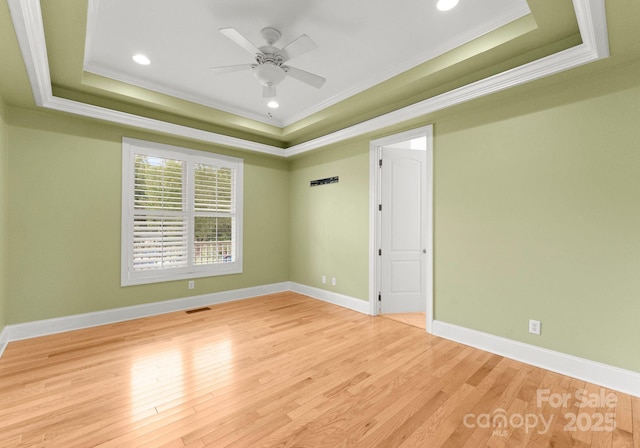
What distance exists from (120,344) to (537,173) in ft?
15.4

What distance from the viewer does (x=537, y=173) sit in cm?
269

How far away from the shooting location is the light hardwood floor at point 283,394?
5.81 feet

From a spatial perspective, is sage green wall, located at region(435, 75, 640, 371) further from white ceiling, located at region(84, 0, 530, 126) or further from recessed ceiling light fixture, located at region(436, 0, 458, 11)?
recessed ceiling light fixture, located at region(436, 0, 458, 11)

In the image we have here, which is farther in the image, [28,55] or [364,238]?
[364,238]

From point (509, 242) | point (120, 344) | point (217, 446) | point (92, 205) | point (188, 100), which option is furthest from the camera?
point (188, 100)

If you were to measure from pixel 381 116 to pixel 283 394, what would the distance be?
336cm

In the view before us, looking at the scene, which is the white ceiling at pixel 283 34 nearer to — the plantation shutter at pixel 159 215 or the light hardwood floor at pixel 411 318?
the plantation shutter at pixel 159 215

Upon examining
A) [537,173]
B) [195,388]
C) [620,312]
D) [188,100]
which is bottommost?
[195,388]

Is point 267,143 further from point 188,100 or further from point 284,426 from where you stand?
point 284,426

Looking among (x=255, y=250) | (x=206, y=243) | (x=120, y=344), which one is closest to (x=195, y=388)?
(x=120, y=344)

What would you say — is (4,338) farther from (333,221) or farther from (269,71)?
(333,221)

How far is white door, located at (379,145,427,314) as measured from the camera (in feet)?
13.9

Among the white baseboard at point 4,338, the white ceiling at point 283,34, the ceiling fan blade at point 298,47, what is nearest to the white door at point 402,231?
the white ceiling at point 283,34

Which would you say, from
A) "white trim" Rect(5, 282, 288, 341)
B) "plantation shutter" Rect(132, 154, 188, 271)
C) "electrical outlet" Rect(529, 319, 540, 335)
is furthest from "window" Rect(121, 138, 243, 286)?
"electrical outlet" Rect(529, 319, 540, 335)
